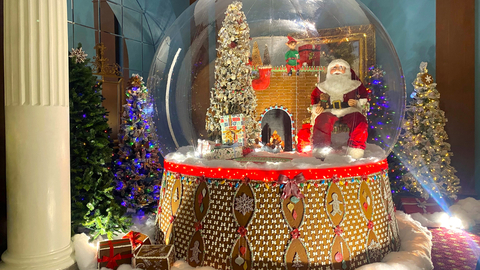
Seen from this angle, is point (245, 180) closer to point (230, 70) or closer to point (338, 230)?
point (338, 230)

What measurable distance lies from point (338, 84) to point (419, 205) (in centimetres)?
476

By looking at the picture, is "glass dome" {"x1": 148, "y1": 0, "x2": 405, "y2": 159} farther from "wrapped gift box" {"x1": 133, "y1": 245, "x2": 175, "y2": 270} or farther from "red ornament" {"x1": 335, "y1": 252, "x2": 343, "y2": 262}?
"wrapped gift box" {"x1": 133, "y1": 245, "x2": 175, "y2": 270}

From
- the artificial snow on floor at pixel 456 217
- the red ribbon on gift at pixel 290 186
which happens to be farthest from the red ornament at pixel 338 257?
the artificial snow on floor at pixel 456 217

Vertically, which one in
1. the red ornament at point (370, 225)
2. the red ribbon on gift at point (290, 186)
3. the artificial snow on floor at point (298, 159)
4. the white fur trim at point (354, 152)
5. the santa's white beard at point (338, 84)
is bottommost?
the red ornament at point (370, 225)

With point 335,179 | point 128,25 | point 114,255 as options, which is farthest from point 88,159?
point 128,25

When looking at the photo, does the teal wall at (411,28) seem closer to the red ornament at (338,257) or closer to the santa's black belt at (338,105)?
the santa's black belt at (338,105)

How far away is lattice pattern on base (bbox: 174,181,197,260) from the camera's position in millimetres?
4371

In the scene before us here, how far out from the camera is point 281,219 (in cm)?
394

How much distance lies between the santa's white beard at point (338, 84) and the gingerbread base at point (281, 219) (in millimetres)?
1027

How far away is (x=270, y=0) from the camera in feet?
16.5

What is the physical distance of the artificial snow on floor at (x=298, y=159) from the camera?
4.04 m

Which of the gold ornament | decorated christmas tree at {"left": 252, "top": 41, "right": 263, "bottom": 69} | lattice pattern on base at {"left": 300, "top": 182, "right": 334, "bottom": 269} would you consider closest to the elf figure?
decorated christmas tree at {"left": 252, "top": 41, "right": 263, "bottom": 69}

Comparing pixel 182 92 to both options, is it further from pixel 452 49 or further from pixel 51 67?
pixel 452 49

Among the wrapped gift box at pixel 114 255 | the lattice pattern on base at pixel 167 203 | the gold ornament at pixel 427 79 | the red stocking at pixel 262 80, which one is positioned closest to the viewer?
the wrapped gift box at pixel 114 255
